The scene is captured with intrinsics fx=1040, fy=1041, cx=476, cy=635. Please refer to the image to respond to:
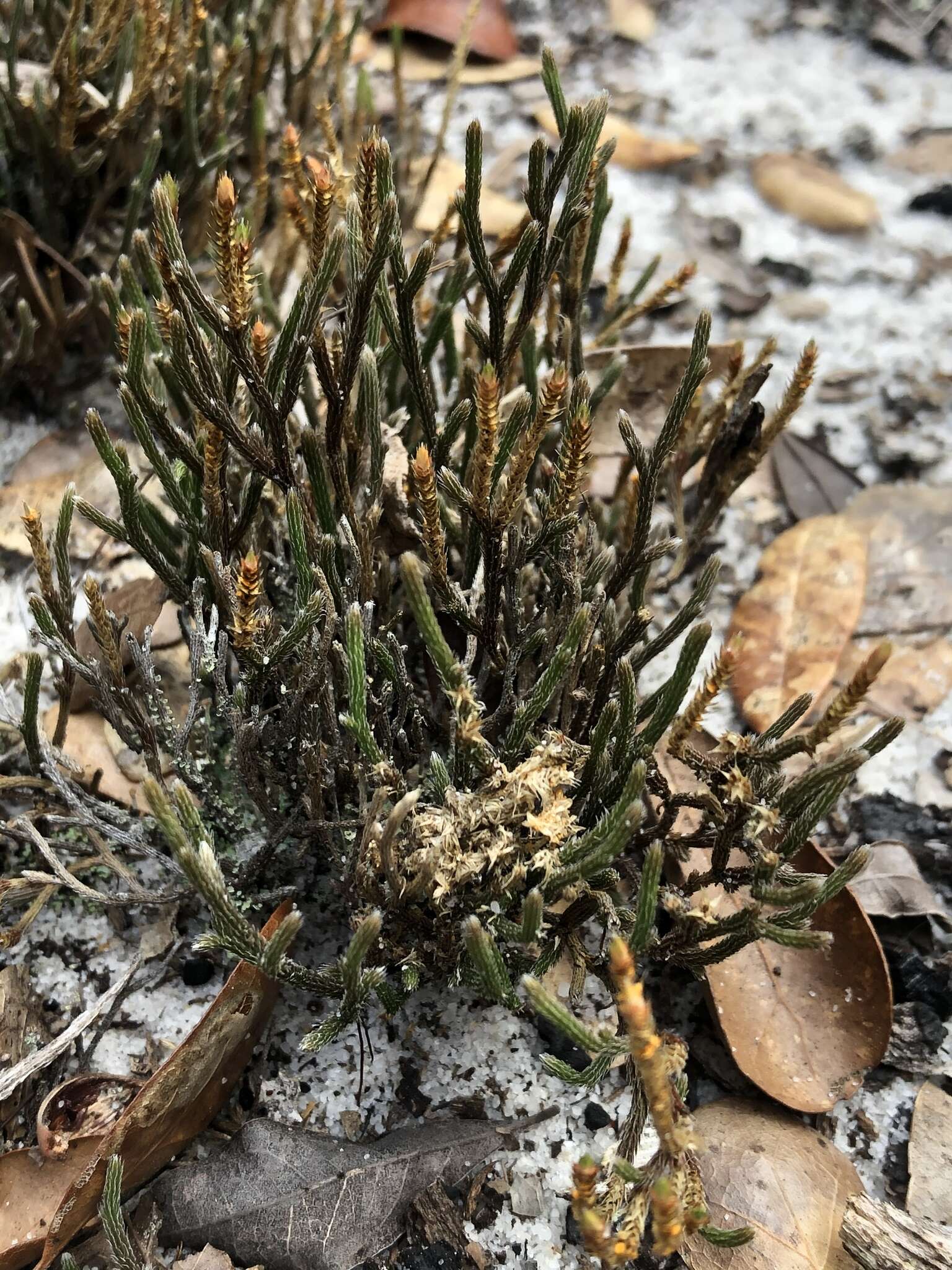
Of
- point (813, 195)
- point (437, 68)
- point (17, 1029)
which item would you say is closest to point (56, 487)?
point (17, 1029)

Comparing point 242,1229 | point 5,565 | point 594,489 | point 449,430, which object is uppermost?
point 449,430

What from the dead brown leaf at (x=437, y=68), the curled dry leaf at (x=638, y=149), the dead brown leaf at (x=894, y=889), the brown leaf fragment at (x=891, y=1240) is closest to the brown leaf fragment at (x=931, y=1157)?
the brown leaf fragment at (x=891, y=1240)

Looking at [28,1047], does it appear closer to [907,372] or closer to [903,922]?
[903,922]

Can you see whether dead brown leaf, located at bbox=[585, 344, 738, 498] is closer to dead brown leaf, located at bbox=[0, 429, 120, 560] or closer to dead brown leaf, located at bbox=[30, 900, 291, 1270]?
dead brown leaf, located at bbox=[0, 429, 120, 560]

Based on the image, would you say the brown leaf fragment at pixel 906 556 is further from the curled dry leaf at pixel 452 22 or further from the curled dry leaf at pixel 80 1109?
the curled dry leaf at pixel 452 22

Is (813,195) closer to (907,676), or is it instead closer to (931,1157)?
(907,676)

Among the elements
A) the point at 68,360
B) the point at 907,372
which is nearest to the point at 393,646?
the point at 68,360
